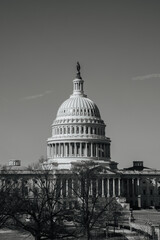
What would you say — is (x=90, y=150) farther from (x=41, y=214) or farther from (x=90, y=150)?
(x=41, y=214)

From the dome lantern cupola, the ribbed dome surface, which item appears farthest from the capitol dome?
the dome lantern cupola

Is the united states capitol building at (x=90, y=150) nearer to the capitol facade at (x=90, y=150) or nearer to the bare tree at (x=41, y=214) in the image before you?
the capitol facade at (x=90, y=150)

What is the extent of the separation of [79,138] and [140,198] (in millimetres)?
27507

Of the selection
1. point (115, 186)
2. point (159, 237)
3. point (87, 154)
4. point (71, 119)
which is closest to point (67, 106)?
point (71, 119)

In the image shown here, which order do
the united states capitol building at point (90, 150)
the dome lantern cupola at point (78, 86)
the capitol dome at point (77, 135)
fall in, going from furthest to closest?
1. the dome lantern cupola at point (78, 86)
2. the capitol dome at point (77, 135)
3. the united states capitol building at point (90, 150)

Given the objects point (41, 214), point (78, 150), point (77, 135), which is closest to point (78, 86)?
point (77, 135)

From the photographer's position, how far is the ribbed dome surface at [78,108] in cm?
18525

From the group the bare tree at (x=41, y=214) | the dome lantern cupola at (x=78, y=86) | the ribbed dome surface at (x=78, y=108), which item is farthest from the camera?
the dome lantern cupola at (x=78, y=86)

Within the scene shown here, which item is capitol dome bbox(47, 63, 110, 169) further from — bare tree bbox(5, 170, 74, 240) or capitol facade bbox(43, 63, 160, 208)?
bare tree bbox(5, 170, 74, 240)

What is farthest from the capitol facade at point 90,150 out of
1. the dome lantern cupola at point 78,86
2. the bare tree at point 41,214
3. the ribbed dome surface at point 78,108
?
the bare tree at point 41,214

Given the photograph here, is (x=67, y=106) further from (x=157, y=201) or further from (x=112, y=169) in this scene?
(x=157, y=201)

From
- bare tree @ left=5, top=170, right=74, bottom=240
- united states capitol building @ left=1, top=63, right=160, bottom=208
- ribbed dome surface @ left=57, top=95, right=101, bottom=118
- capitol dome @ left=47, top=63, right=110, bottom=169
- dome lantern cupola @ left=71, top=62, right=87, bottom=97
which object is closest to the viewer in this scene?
bare tree @ left=5, top=170, right=74, bottom=240

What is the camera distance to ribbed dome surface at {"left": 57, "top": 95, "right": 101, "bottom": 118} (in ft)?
608

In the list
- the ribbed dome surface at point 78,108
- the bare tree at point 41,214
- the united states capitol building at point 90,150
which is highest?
the ribbed dome surface at point 78,108
